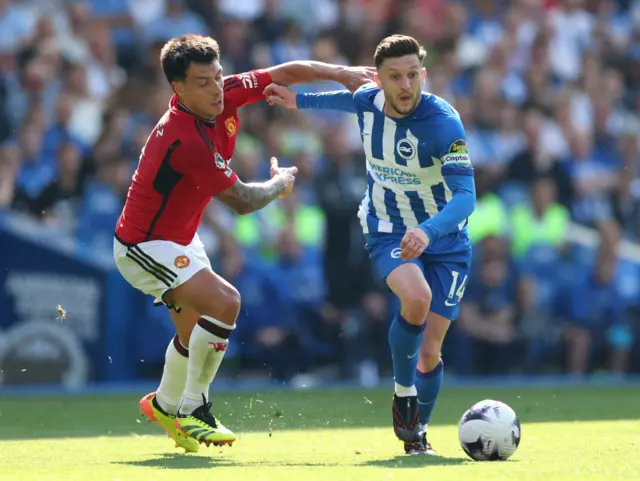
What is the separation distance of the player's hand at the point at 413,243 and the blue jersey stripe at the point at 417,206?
3.05 feet

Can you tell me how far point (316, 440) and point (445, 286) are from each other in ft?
4.67

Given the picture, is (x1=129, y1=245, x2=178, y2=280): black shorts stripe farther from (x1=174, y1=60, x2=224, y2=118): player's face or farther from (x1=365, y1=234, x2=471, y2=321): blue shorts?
(x1=365, y1=234, x2=471, y2=321): blue shorts

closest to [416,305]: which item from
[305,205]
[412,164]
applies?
[412,164]

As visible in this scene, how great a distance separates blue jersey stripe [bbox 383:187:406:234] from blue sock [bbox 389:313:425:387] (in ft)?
2.20

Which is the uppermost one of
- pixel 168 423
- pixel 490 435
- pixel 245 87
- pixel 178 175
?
pixel 245 87

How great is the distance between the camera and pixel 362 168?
13.3 metres

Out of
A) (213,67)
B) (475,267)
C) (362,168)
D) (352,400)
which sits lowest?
(352,400)

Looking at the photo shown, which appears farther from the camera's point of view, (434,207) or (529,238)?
(529,238)

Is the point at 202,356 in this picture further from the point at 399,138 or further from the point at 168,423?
the point at 399,138

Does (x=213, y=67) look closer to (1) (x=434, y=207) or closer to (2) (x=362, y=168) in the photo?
(1) (x=434, y=207)

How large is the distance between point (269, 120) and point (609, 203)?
4135 millimetres

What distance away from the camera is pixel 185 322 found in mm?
7625

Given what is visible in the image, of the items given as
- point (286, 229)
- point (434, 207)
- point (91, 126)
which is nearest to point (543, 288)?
point (286, 229)

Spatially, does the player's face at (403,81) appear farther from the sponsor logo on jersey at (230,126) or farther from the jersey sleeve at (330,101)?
the sponsor logo on jersey at (230,126)
